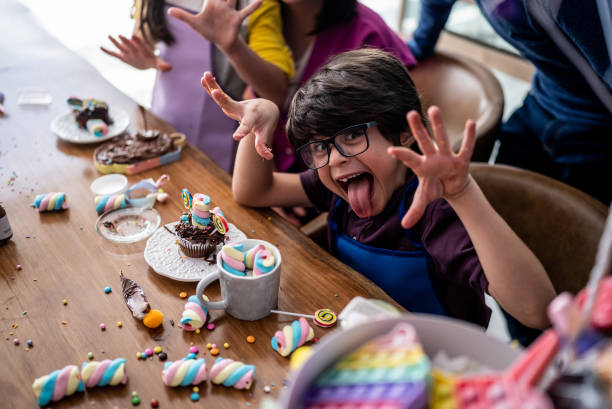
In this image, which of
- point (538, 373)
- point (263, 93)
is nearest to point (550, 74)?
point (263, 93)

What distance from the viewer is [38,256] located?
1.16 m

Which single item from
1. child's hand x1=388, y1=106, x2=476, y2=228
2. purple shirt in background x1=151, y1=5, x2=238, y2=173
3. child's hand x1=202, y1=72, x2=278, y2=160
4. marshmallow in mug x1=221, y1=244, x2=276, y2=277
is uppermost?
child's hand x1=388, y1=106, x2=476, y2=228

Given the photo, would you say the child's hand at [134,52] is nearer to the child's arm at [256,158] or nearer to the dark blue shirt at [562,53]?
the child's arm at [256,158]

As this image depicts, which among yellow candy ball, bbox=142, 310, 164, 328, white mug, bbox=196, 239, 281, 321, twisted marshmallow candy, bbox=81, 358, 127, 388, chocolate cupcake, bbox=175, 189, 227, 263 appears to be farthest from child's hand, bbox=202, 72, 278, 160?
twisted marshmallow candy, bbox=81, 358, 127, 388

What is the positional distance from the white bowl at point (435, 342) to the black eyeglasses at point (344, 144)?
618mm

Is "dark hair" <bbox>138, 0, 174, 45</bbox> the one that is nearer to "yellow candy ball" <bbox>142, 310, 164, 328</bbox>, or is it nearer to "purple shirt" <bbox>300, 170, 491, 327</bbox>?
"purple shirt" <bbox>300, 170, 491, 327</bbox>

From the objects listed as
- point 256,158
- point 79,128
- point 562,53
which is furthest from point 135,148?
point 562,53

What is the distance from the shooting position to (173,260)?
114 cm

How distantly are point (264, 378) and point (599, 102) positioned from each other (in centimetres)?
139

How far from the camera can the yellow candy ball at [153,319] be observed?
3.20 feet

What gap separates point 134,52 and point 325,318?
118cm

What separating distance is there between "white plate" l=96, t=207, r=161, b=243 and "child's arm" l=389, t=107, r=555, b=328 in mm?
679

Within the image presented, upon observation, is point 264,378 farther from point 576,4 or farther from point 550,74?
point 550,74

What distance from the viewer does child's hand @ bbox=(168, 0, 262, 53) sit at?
1.52 meters
